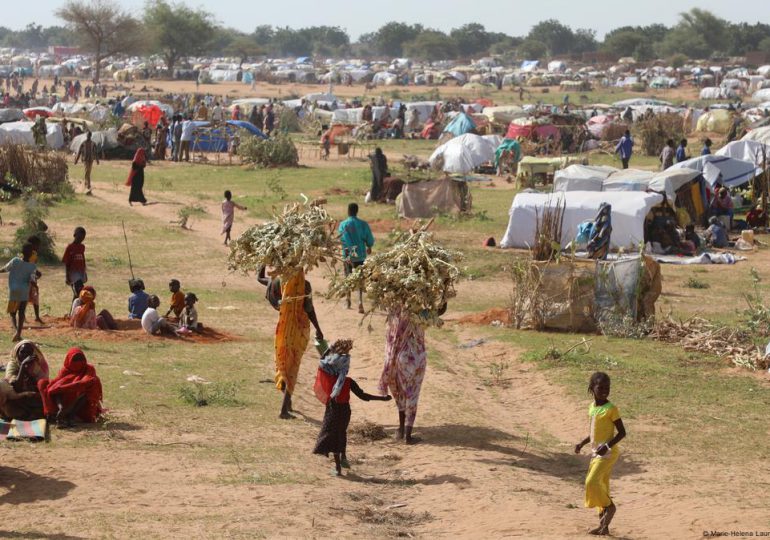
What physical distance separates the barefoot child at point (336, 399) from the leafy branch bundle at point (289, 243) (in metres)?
1.30

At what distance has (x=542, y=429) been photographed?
11.1 metres

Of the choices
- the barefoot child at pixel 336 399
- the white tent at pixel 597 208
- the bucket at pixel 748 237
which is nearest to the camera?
the barefoot child at pixel 336 399

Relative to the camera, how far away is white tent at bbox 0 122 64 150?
111 feet

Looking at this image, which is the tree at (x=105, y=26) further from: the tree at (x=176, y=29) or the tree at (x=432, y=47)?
the tree at (x=432, y=47)

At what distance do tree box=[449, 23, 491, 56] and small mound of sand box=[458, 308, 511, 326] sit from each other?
439ft

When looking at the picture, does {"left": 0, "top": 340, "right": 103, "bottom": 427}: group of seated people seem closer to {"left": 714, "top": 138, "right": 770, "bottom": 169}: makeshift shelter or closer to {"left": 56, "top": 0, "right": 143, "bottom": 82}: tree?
{"left": 714, "top": 138, "right": 770, "bottom": 169}: makeshift shelter

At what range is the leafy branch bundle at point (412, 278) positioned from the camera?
9852 millimetres

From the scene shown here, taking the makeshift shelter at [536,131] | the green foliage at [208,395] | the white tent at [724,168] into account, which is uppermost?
the makeshift shelter at [536,131]

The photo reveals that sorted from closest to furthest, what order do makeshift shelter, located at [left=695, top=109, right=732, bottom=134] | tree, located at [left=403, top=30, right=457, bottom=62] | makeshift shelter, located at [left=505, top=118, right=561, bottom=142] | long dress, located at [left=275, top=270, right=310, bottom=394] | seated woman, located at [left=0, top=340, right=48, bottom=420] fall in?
1. seated woman, located at [left=0, top=340, right=48, bottom=420]
2. long dress, located at [left=275, top=270, right=310, bottom=394]
3. makeshift shelter, located at [left=505, top=118, right=561, bottom=142]
4. makeshift shelter, located at [left=695, top=109, right=732, bottom=134]
5. tree, located at [left=403, top=30, right=457, bottom=62]

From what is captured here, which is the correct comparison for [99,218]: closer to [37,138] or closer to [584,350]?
[37,138]

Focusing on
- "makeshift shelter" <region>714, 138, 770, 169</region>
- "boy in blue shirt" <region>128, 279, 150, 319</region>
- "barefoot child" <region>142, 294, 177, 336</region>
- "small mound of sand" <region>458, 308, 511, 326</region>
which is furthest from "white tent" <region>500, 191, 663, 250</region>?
"barefoot child" <region>142, 294, 177, 336</region>

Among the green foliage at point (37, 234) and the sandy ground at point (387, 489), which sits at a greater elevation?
the green foliage at point (37, 234)

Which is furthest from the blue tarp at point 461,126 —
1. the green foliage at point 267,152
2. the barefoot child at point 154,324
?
the barefoot child at point 154,324

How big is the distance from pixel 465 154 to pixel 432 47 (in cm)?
11323
